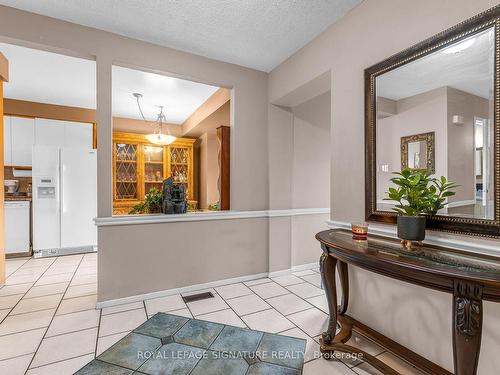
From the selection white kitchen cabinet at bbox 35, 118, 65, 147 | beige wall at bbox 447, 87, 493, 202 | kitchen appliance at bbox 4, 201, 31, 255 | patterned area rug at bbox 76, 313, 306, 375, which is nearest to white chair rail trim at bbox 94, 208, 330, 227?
patterned area rug at bbox 76, 313, 306, 375

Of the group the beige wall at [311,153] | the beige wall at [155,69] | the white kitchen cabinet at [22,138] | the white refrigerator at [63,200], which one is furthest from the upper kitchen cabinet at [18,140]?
the beige wall at [311,153]

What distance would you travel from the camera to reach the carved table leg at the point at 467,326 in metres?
1.03

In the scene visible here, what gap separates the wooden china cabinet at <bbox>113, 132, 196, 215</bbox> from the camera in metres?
5.32

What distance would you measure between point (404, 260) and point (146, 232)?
236cm

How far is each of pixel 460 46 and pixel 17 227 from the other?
5.95 meters

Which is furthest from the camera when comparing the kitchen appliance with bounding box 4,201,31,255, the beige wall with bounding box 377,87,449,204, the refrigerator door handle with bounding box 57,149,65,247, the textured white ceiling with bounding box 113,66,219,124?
the refrigerator door handle with bounding box 57,149,65,247

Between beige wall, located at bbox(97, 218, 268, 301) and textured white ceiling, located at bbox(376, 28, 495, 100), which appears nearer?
textured white ceiling, located at bbox(376, 28, 495, 100)

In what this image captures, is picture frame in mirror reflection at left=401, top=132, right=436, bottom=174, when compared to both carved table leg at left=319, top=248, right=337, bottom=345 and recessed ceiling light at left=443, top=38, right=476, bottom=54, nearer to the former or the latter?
recessed ceiling light at left=443, top=38, right=476, bottom=54

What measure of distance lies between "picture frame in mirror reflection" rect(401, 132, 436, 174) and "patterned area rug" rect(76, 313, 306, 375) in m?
1.54

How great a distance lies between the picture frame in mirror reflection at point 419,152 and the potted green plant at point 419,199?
11 cm

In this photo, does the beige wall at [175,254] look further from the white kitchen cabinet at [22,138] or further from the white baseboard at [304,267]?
the white kitchen cabinet at [22,138]

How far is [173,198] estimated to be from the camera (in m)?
2.88

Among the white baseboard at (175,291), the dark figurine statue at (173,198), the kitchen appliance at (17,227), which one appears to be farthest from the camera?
the kitchen appliance at (17,227)

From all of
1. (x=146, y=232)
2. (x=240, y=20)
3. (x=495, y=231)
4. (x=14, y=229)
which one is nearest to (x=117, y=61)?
(x=240, y=20)
